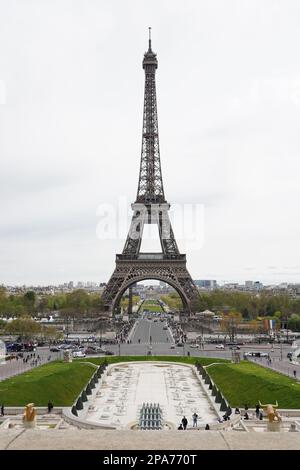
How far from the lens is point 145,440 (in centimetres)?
585

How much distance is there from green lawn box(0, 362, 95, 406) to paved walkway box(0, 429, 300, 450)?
2545 cm

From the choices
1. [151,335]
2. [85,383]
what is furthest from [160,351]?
[85,383]

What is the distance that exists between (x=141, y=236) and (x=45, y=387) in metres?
Answer: 54.0

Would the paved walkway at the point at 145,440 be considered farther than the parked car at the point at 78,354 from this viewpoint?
No

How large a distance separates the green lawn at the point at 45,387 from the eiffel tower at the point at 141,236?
136 feet

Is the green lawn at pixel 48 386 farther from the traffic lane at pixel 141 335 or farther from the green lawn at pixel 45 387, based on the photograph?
the traffic lane at pixel 141 335

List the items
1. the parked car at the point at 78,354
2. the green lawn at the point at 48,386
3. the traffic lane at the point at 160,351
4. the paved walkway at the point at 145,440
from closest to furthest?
the paved walkway at the point at 145,440, the green lawn at the point at 48,386, the parked car at the point at 78,354, the traffic lane at the point at 160,351

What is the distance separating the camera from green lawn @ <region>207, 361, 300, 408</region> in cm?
3040

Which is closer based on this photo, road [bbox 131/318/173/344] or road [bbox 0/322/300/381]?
road [bbox 0/322/300/381]

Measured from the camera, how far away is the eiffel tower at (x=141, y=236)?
3162 inches

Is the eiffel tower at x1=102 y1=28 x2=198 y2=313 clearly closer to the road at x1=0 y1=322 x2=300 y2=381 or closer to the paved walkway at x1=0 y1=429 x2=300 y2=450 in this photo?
the road at x1=0 y1=322 x2=300 y2=381

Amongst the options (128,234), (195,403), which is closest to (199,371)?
(195,403)

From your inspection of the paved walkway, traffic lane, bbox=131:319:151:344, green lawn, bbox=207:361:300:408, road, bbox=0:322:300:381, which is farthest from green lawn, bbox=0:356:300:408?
traffic lane, bbox=131:319:151:344

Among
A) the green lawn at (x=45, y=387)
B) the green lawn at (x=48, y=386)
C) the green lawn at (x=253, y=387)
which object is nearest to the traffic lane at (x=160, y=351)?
the green lawn at (x=253, y=387)
